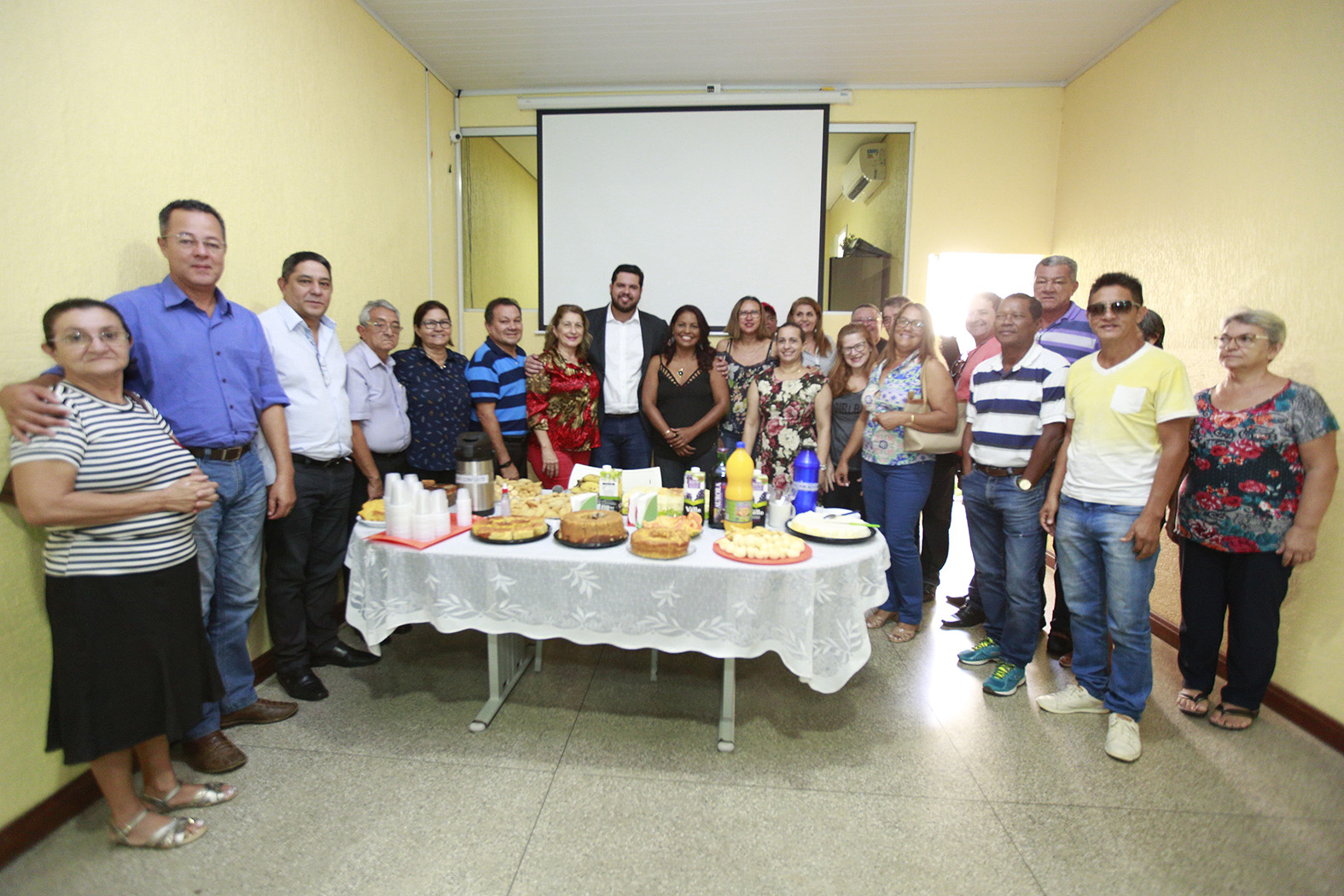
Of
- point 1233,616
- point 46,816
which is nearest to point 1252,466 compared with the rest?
point 1233,616

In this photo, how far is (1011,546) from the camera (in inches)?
101

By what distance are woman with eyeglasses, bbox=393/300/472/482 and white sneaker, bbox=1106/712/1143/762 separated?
2.87 m

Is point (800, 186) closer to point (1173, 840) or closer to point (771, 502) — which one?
point (771, 502)

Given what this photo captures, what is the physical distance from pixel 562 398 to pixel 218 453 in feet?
4.93

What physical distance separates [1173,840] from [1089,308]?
5.34 ft

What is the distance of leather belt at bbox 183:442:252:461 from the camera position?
2.01 meters

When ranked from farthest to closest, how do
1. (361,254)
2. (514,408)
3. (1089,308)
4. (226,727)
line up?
(361,254) → (514,408) → (226,727) → (1089,308)

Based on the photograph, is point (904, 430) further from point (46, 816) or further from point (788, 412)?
point (46, 816)

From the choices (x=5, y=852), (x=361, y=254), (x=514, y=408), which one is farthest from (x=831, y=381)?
(x=5, y=852)

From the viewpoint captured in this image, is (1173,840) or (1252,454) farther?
(1252,454)

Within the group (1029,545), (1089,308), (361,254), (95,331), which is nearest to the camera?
(95,331)

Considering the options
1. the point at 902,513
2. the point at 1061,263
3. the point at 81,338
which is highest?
the point at 1061,263

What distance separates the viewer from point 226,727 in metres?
2.29

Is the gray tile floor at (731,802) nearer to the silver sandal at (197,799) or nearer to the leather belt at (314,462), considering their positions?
the silver sandal at (197,799)
